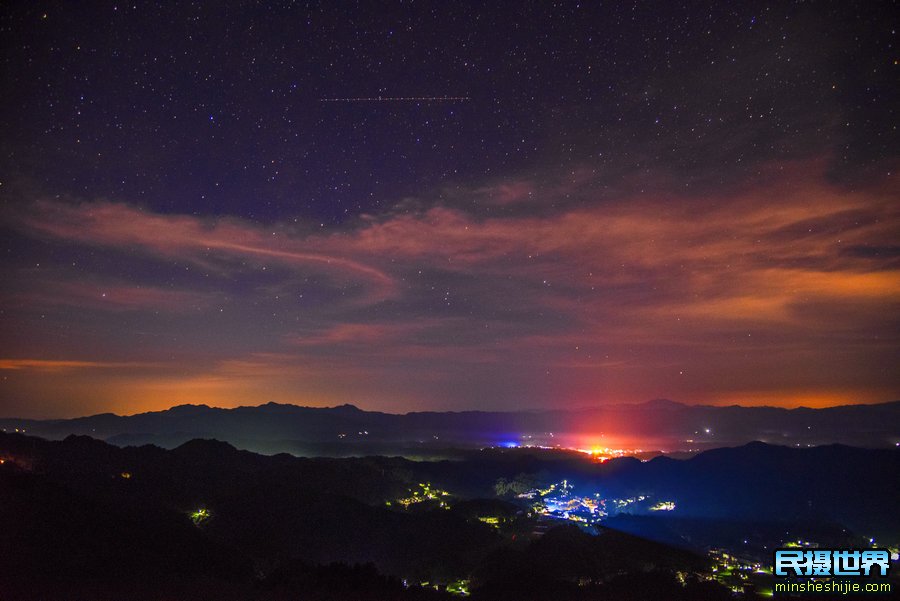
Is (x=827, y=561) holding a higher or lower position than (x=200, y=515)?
higher

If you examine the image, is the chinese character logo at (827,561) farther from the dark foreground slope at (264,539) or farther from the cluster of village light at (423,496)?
the cluster of village light at (423,496)

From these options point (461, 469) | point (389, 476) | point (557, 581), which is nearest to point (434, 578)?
point (557, 581)

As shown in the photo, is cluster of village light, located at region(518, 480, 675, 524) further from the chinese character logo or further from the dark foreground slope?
the chinese character logo

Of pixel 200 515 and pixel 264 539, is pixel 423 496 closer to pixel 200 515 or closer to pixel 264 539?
pixel 200 515

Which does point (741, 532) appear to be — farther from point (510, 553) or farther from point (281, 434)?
point (281, 434)

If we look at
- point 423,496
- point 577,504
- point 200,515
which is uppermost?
point 200,515

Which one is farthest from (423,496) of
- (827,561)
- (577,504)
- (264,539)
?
(827,561)

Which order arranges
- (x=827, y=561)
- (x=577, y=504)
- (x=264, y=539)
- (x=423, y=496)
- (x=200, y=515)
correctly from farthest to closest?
1. (x=577, y=504)
2. (x=423, y=496)
3. (x=200, y=515)
4. (x=264, y=539)
5. (x=827, y=561)

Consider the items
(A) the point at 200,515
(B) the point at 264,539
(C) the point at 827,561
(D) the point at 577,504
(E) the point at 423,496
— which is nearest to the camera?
(C) the point at 827,561

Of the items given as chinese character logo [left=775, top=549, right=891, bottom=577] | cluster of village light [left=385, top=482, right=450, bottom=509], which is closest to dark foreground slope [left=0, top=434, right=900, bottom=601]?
cluster of village light [left=385, top=482, right=450, bottom=509]
